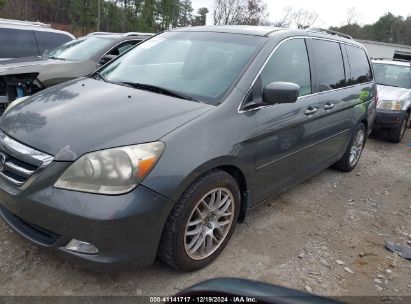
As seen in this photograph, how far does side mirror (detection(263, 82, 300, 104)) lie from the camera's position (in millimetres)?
2916

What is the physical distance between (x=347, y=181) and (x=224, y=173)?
3.00m

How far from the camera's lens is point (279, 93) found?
9.56ft

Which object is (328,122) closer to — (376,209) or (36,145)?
(376,209)

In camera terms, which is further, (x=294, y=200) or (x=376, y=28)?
(x=376, y=28)

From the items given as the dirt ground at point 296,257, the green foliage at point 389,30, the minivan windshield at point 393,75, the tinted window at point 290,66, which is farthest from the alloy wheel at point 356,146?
the green foliage at point 389,30

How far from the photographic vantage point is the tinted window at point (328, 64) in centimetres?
395

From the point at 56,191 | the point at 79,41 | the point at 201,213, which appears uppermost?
the point at 79,41

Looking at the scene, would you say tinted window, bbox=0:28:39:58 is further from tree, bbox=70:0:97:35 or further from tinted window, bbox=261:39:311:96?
tree, bbox=70:0:97:35

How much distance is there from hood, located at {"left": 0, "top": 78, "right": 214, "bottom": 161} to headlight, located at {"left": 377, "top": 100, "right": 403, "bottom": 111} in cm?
617

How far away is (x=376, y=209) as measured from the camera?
432cm

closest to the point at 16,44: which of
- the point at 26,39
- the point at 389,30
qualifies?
the point at 26,39

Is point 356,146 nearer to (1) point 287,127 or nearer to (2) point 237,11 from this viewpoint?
(1) point 287,127

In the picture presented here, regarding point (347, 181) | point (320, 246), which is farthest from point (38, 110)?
point (347, 181)

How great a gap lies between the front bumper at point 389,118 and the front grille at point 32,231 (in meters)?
7.00
